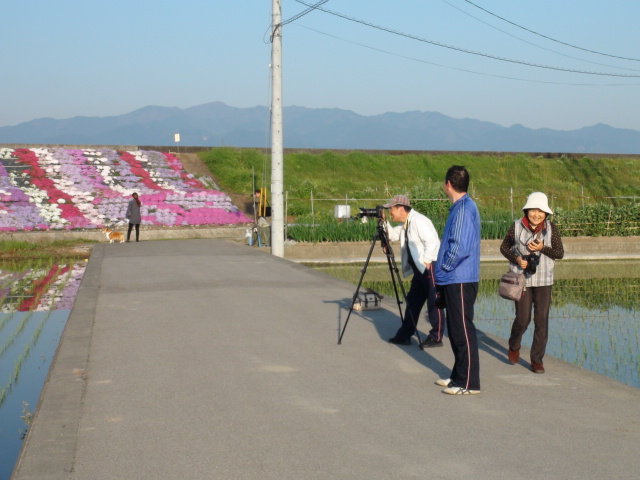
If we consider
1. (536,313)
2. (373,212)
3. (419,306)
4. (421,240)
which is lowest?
(419,306)

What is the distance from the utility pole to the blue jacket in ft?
49.3

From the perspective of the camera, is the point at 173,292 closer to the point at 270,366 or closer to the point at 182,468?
the point at 270,366

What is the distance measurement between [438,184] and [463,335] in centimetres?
3233

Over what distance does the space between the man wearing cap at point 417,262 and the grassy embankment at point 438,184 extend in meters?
16.6

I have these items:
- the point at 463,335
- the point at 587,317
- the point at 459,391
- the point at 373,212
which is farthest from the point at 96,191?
the point at 459,391

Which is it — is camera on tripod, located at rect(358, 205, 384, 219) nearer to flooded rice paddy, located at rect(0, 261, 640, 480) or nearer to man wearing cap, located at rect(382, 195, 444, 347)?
man wearing cap, located at rect(382, 195, 444, 347)

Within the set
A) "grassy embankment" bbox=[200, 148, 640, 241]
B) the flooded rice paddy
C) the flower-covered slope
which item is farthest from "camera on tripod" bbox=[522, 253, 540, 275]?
the flower-covered slope

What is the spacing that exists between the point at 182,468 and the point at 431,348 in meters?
4.57

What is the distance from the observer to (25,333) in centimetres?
1217

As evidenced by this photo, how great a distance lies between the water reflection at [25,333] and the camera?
24.5ft

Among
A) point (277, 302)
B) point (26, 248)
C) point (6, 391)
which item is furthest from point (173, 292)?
point (26, 248)

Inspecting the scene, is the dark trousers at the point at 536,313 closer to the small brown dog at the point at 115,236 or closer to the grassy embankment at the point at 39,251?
the grassy embankment at the point at 39,251

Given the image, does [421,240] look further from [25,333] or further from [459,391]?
[25,333]

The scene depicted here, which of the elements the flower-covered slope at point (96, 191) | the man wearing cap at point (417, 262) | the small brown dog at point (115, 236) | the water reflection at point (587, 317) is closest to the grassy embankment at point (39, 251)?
the small brown dog at point (115, 236)
